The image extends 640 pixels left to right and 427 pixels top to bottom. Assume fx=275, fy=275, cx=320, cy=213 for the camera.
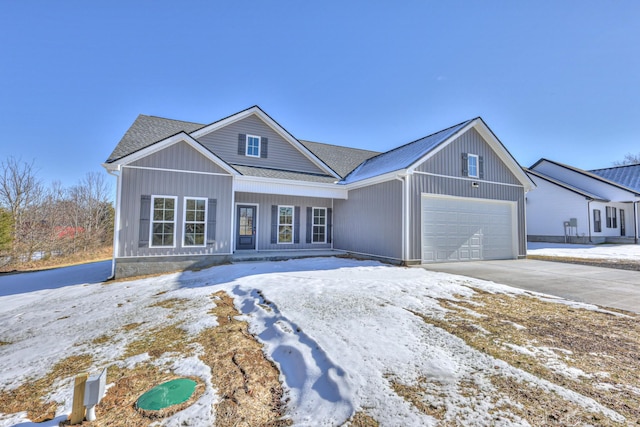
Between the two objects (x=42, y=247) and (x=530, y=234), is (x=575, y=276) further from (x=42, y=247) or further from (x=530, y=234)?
(x=42, y=247)

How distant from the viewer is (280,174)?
1159cm

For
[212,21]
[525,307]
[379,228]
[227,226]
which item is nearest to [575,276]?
[525,307]

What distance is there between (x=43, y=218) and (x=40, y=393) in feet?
61.5

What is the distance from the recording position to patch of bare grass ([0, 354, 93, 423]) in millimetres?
2234

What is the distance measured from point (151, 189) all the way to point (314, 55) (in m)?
8.47

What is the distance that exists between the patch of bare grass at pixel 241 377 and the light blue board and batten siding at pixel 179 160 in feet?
20.2

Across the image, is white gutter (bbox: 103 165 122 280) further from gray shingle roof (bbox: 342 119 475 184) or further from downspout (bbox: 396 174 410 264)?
downspout (bbox: 396 174 410 264)

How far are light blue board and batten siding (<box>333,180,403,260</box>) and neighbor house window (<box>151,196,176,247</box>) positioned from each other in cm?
678

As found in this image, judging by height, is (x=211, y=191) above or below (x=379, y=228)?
above

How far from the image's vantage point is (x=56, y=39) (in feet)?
28.9

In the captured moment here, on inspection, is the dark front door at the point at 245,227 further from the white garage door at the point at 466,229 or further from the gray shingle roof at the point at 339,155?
the white garage door at the point at 466,229

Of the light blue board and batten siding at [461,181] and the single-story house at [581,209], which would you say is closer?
the light blue board and batten siding at [461,181]

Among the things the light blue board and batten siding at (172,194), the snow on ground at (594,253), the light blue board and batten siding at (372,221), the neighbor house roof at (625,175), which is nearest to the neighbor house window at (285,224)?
the light blue board and batten siding at (372,221)

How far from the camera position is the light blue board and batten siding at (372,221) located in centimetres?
966
